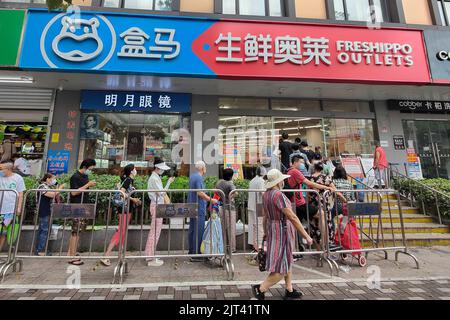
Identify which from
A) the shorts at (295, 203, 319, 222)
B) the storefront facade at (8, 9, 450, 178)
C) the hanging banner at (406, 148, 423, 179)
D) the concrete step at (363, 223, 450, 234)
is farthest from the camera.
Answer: the hanging banner at (406, 148, 423, 179)

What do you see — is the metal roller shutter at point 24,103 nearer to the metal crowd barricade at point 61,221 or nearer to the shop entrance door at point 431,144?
the metal crowd barricade at point 61,221

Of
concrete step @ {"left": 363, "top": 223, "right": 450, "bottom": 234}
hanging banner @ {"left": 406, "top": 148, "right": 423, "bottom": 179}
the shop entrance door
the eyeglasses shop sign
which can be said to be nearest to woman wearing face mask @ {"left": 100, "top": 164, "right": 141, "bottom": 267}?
concrete step @ {"left": 363, "top": 223, "right": 450, "bottom": 234}

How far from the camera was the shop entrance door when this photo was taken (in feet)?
34.9

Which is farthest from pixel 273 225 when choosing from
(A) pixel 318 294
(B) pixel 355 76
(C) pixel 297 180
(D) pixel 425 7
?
(D) pixel 425 7

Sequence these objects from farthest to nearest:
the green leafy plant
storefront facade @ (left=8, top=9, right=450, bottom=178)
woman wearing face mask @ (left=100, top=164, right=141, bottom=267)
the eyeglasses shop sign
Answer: the eyeglasses shop sign, storefront facade @ (left=8, top=9, right=450, bottom=178), the green leafy plant, woman wearing face mask @ (left=100, top=164, right=141, bottom=267)

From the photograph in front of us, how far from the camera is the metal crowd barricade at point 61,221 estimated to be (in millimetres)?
4416

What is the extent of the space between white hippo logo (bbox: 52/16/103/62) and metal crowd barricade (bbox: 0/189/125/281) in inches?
168

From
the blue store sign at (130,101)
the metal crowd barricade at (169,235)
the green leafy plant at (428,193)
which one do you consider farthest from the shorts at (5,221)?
the green leafy plant at (428,193)

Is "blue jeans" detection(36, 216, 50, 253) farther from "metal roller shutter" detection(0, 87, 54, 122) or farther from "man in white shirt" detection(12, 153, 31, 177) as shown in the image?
"metal roller shutter" detection(0, 87, 54, 122)

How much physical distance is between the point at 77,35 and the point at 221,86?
Answer: 4.77m

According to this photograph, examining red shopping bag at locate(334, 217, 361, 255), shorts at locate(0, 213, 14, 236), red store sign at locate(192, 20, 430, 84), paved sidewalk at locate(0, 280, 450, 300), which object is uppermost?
red store sign at locate(192, 20, 430, 84)

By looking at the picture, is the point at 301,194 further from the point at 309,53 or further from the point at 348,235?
the point at 309,53

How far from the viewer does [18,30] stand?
308 inches

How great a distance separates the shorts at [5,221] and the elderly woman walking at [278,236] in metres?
4.66
